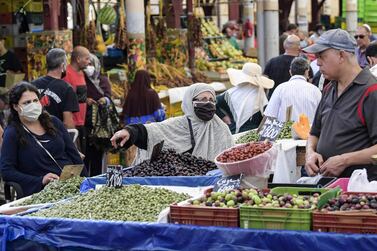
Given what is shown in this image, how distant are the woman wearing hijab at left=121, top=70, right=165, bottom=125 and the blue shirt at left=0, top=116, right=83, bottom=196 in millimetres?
3954

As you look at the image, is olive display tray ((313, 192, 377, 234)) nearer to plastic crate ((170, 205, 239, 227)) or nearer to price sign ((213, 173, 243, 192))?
plastic crate ((170, 205, 239, 227))

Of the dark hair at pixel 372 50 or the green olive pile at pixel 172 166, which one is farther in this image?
the dark hair at pixel 372 50

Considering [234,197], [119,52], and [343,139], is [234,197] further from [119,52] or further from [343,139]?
[119,52]

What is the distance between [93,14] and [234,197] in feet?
42.2

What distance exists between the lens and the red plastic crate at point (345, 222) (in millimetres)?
4801

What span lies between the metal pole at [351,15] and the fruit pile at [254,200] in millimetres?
20036

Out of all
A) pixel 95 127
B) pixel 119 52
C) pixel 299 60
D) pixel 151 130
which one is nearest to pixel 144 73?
pixel 95 127

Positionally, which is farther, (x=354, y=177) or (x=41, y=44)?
(x=41, y=44)

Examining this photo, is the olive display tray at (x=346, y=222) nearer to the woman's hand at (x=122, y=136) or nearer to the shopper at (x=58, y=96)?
the woman's hand at (x=122, y=136)

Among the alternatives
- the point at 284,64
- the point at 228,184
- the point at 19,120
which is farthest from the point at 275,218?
the point at 284,64

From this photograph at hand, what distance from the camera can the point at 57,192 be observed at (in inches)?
265

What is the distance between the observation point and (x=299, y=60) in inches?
403

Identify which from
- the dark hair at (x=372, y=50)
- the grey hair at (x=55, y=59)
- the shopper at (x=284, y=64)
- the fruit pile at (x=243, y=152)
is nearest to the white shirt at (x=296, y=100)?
the dark hair at (x=372, y=50)

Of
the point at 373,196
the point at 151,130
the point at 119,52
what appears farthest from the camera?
the point at 119,52
